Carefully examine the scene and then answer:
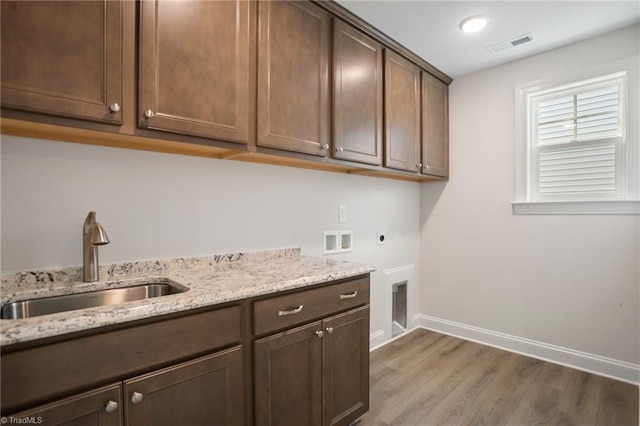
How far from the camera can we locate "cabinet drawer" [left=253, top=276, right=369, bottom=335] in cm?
135

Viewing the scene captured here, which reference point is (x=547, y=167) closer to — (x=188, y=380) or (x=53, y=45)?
(x=188, y=380)

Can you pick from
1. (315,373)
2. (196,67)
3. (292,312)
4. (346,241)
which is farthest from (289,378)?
(196,67)

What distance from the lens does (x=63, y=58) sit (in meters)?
1.12

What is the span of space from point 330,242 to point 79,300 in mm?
1573

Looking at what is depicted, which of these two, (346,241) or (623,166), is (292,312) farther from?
(623,166)

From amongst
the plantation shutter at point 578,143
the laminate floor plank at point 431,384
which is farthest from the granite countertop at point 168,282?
the plantation shutter at point 578,143

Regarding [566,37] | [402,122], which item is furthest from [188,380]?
[566,37]

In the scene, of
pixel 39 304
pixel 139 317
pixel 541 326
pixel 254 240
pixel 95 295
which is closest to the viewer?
pixel 139 317

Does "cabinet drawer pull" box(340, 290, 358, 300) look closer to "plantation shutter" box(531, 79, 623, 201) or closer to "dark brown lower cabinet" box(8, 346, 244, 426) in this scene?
"dark brown lower cabinet" box(8, 346, 244, 426)

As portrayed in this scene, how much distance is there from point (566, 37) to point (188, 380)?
3236 mm

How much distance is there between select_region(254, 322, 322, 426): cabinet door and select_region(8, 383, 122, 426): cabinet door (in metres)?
0.49

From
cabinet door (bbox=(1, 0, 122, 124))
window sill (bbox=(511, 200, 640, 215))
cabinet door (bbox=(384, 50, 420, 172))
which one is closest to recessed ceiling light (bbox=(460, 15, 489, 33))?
cabinet door (bbox=(384, 50, 420, 172))

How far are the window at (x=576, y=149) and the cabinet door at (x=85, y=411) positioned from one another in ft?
9.81

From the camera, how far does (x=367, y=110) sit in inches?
88.2
